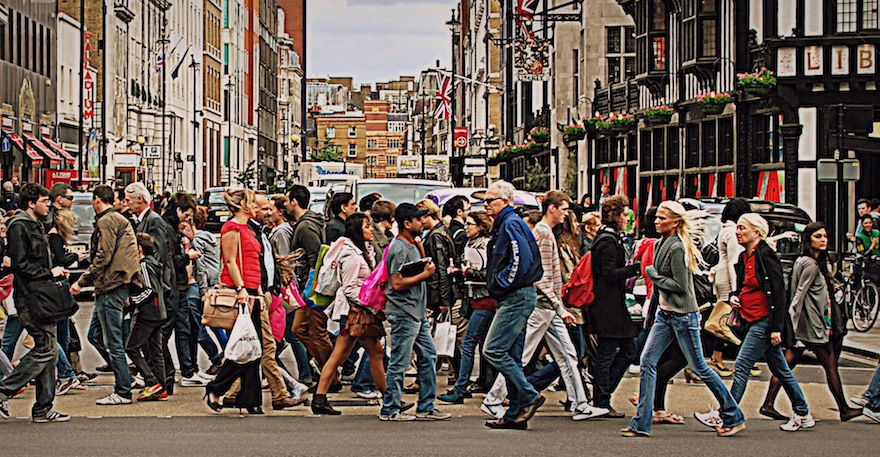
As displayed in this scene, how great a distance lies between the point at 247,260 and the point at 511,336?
7.91ft

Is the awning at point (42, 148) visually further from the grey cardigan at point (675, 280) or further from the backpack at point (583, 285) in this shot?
the grey cardigan at point (675, 280)

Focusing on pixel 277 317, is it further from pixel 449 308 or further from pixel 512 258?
pixel 512 258

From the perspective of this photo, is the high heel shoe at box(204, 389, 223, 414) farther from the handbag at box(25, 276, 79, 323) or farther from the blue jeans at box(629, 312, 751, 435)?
the blue jeans at box(629, 312, 751, 435)

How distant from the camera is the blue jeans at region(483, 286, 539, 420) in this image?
420 inches

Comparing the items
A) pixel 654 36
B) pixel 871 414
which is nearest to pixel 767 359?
pixel 871 414

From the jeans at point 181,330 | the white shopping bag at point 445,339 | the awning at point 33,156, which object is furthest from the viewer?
the awning at point 33,156

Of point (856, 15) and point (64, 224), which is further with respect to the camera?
point (856, 15)

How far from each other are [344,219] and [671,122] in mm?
28471

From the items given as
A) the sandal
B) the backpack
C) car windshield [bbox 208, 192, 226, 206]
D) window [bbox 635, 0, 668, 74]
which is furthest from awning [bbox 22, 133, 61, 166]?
the sandal

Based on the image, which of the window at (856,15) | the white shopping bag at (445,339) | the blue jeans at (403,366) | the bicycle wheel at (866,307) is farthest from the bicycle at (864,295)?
the window at (856,15)

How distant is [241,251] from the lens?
1151cm

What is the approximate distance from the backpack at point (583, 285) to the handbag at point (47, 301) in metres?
4.16

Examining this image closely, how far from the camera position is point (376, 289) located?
A: 1129 cm

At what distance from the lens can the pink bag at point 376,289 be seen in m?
11.3
